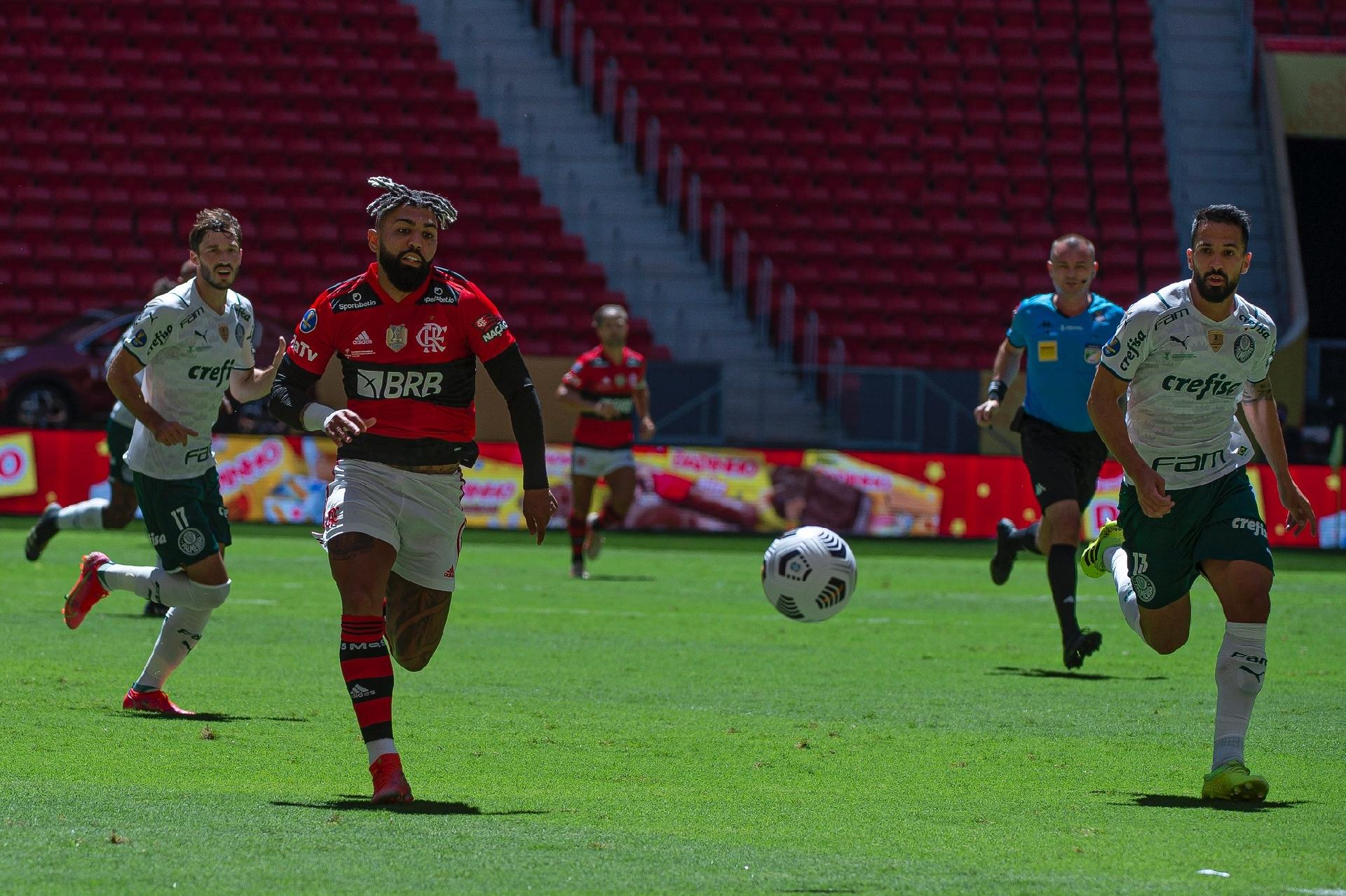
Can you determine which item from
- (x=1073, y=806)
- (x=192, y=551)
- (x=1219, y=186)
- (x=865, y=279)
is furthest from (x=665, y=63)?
(x=1073, y=806)

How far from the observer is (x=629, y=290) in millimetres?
29594

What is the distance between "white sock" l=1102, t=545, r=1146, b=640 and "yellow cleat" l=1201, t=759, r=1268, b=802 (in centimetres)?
101

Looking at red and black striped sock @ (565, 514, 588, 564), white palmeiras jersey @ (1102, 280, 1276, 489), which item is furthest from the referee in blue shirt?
red and black striped sock @ (565, 514, 588, 564)

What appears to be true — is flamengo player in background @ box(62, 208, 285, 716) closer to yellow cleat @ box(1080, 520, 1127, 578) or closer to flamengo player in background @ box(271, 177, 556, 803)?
flamengo player in background @ box(271, 177, 556, 803)

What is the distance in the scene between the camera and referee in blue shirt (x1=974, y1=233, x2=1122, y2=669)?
1177 centimetres

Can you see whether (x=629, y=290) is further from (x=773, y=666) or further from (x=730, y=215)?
(x=773, y=666)

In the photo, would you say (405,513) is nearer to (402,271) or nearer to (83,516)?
(402,271)

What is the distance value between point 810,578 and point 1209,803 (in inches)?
157

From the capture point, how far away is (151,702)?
902 centimetres

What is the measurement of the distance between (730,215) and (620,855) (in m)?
25.1

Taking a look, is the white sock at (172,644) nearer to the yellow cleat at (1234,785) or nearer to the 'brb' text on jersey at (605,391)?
the yellow cleat at (1234,785)

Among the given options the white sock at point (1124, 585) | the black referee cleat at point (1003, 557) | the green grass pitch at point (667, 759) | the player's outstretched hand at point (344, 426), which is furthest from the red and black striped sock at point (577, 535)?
the player's outstretched hand at point (344, 426)

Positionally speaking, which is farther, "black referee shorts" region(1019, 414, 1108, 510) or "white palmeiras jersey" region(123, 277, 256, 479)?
"black referee shorts" region(1019, 414, 1108, 510)

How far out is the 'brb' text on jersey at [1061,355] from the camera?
1191 centimetres
